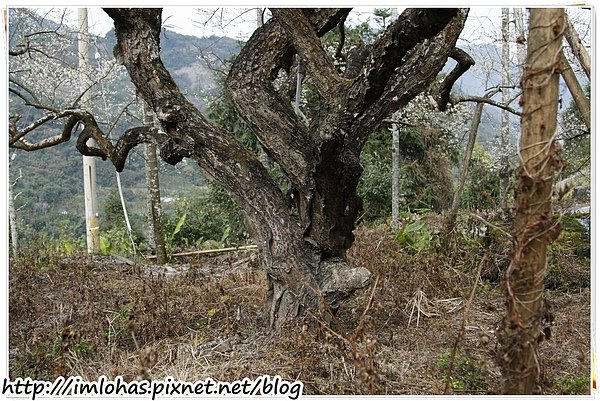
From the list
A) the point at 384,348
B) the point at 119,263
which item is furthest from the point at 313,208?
the point at 119,263

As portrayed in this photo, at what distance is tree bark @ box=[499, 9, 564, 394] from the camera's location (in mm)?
2197

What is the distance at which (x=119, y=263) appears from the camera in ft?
26.3

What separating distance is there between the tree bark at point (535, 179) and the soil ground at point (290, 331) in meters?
0.30

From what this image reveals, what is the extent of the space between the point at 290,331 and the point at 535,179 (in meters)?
2.50

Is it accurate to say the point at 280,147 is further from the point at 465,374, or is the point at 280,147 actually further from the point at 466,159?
the point at 466,159

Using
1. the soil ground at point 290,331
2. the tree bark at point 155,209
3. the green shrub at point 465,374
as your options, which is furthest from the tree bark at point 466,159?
the tree bark at point 155,209

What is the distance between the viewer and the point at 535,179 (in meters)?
2.21

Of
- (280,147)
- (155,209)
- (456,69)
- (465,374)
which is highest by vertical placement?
(456,69)

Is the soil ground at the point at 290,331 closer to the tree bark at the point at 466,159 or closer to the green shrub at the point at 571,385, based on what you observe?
the green shrub at the point at 571,385

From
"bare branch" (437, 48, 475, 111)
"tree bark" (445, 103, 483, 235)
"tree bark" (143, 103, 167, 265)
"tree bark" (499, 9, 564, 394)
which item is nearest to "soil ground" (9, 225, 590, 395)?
"tree bark" (499, 9, 564, 394)

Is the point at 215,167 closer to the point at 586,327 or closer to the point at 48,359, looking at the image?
the point at 48,359

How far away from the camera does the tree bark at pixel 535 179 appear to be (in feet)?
7.21

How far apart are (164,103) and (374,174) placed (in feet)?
29.8

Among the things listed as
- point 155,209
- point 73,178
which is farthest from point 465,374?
point 73,178
